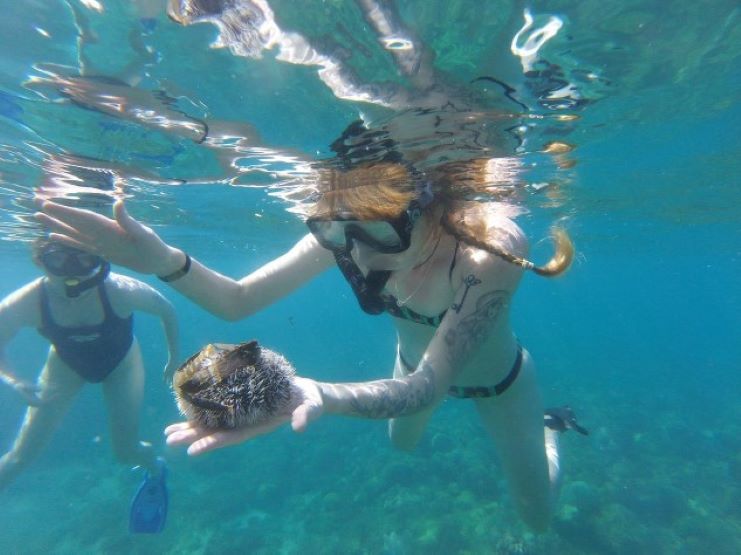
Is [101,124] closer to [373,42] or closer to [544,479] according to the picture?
[373,42]

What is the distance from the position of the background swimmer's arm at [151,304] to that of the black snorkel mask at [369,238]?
6.20 metres

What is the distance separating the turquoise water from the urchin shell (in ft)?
9.29

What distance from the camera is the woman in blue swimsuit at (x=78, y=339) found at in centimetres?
793

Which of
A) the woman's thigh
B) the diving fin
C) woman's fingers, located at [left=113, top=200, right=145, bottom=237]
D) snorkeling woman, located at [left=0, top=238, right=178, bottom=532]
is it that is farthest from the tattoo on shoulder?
the woman's thigh

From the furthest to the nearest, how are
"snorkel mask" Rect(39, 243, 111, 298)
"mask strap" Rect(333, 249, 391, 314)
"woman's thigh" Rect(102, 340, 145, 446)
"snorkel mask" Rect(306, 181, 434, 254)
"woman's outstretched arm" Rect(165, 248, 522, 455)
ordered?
"woman's thigh" Rect(102, 340, 145, 446) < "snorkel mask" Rect(39, 243, 111, 298) < "mask strap" Rect(333, 249, 391, 314) < "snorkel mask" Rect(306, 181, 434, 254) < "woman's outstretched arm" Rect(165, 248, 522, 455)

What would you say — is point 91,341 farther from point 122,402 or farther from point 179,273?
point 179,273

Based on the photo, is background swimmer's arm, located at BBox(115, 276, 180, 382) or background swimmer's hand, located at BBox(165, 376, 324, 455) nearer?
background swimmer's hand, located at BBox(165, 376, 324, 455)

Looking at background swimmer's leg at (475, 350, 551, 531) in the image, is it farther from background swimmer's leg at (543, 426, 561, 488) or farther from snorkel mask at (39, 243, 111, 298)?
snorkel mask at (39, 243, 111, 298)

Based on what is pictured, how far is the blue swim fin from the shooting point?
984 centimetres

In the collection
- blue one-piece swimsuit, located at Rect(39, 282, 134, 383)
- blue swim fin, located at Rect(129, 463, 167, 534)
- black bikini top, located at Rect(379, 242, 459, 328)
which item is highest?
black bikini top, located at Rect(379, 242, 459, 328)

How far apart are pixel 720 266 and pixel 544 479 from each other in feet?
191

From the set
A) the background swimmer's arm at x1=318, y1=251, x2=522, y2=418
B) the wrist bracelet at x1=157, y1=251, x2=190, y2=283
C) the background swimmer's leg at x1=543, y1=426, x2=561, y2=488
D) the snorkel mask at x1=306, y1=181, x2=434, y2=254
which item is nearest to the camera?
the background swimmer's arm at x1=318, y1=251, x2=522, y2=418

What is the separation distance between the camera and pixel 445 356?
353 cm

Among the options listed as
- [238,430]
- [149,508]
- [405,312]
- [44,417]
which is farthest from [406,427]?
[44,417]
